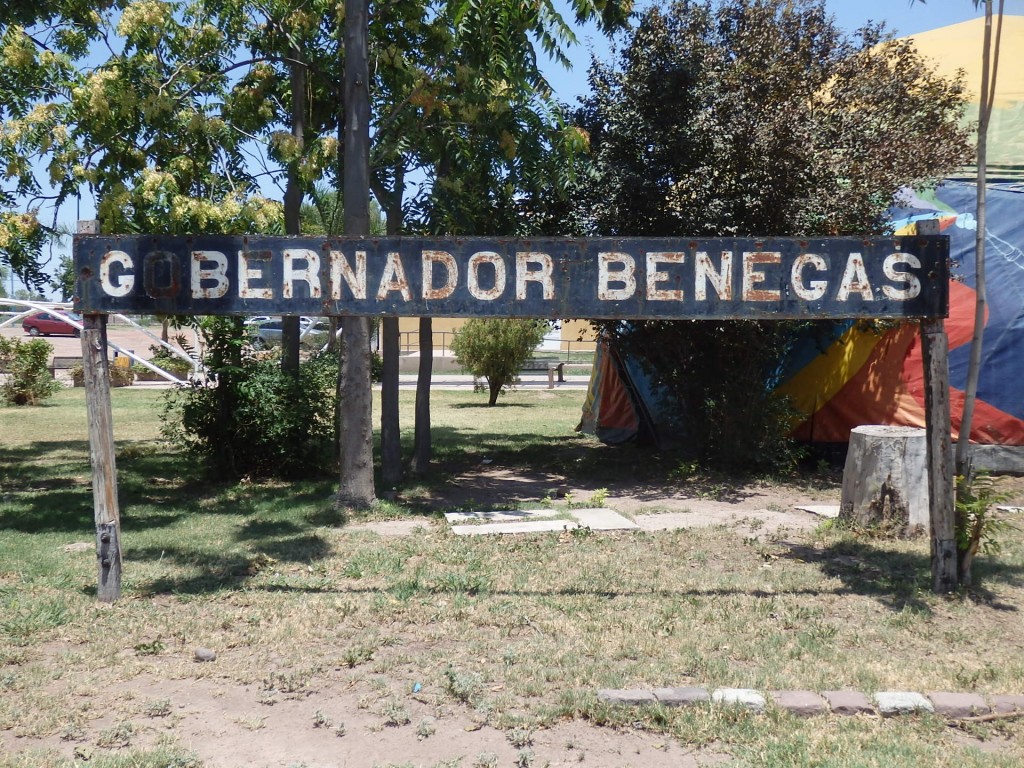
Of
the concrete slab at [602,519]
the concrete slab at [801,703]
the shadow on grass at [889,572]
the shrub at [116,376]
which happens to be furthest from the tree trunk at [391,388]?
the shrub at [116,376]

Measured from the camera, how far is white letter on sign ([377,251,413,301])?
632cm

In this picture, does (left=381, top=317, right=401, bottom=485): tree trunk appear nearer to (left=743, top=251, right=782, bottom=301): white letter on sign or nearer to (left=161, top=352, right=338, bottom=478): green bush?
(left=161, top=352, right=338, bottom=478): green bush

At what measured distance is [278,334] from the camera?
28.8 m

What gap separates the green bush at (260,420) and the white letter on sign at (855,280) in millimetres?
7193

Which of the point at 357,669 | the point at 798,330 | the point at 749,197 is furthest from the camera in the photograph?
the point at 798,330

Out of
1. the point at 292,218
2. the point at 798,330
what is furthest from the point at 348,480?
the point at 798,330

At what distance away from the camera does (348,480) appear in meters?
9.65

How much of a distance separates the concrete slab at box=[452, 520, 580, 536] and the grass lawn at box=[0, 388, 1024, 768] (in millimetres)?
254

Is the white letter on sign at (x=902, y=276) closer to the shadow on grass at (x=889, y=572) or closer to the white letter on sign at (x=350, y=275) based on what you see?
the shadow on grass at (x=889, y=572)

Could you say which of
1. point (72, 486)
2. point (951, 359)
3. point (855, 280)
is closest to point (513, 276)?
point (855, 280)

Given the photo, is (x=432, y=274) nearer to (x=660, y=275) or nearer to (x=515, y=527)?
(x=660, y=275)

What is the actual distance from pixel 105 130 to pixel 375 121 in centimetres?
309

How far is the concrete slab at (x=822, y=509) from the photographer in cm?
946

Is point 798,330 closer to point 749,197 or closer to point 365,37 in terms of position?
point 749,197
